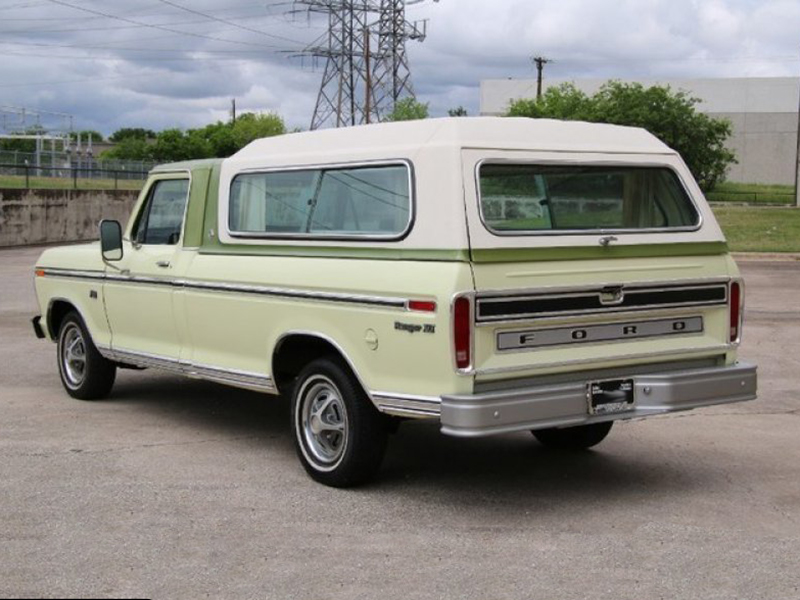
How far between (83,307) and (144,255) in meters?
1.09

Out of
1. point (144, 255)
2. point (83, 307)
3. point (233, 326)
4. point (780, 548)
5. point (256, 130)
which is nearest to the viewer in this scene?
point (780, 548)

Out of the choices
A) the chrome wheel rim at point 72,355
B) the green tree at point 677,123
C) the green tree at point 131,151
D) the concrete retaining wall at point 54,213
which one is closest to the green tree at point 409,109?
the green tree at point 677,123

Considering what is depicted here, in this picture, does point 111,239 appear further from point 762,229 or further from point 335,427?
point 762,229

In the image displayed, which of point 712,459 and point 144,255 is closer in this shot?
point 712,459

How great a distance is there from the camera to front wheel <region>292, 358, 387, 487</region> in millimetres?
6781

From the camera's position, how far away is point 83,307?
9625 millimetres

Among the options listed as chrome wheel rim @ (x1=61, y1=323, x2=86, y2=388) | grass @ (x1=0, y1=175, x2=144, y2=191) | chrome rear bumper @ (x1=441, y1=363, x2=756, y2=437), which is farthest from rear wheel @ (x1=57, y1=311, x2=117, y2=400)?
grass @ (x1=0, y1=175, x2=144, y2=191)

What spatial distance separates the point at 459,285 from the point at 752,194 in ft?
216

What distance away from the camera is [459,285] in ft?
20.1

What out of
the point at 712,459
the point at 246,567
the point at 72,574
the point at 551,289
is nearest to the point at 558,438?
the point at 712,459

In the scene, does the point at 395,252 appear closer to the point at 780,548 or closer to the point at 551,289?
the point at 551,289

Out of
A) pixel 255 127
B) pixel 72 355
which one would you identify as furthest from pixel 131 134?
pixel 72 355

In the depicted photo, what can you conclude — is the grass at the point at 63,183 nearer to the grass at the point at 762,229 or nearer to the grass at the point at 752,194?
the grass at the point at 762,229

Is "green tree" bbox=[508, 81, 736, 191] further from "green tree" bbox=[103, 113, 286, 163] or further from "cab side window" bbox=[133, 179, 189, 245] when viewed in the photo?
"cab side window" bbox=[133, 179, 189, 245]
